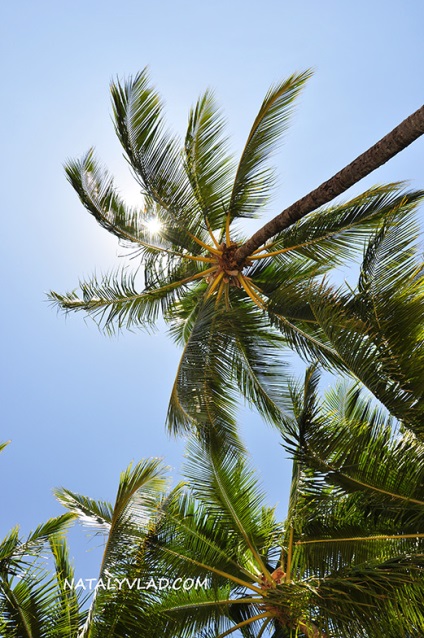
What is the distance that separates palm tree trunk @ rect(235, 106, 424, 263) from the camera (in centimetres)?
512

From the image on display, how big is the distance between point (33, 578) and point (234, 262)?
15.9ft

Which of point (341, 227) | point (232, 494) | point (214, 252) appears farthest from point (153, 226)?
point (232, 494)

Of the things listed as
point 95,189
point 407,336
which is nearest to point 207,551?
point 407,336

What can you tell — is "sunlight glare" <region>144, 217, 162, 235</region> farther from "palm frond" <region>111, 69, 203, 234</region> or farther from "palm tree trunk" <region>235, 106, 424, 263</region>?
"palm tree trunk" <region>235, 106, 424, 263</region>

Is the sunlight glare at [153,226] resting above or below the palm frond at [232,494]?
above

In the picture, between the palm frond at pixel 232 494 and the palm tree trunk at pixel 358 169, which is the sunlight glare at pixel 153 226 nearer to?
the palm tree trunk at pixel 358 169

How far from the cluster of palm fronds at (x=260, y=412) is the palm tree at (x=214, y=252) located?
1.1 inches

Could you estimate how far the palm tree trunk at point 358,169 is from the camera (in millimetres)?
5117

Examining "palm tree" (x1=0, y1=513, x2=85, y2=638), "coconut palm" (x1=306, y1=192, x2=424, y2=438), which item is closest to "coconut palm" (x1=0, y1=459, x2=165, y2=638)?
"palm tree" (x1=0, y1=513, x2=85, y2=638)

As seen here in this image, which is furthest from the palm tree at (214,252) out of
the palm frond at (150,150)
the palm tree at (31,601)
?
the palm tree at (31,601)

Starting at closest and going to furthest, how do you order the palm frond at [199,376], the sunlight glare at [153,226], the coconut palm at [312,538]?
the coconut palm at [312,538] → the palm frond at [199,376] → the sunlight glare at [153,226]

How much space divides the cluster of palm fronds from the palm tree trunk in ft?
2.05

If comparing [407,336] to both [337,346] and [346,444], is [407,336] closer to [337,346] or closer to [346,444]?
[337,346]

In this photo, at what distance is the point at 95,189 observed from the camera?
31.8 ft
